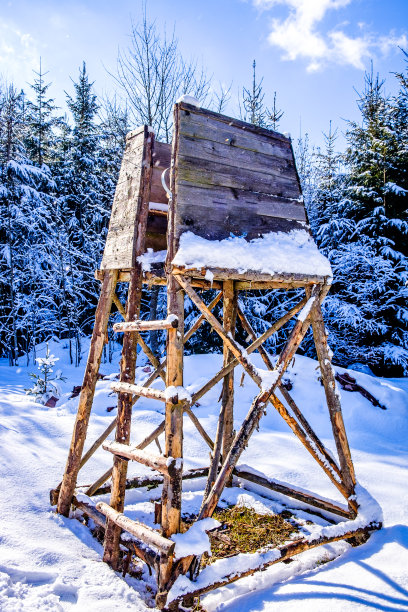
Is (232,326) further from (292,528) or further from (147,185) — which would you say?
(292,528)

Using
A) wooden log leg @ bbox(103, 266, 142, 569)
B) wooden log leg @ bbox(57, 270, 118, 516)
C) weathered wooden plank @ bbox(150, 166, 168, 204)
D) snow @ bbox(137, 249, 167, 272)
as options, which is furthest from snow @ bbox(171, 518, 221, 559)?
weathered wooden plank @ bbox(150, 166, 168, 204)

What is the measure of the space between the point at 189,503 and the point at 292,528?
3.95 ft

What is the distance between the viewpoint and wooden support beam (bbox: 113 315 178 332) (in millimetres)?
2982

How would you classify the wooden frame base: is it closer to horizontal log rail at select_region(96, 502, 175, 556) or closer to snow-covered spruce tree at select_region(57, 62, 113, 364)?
horizontal log rail at select_region(96, 502, 175, 556)

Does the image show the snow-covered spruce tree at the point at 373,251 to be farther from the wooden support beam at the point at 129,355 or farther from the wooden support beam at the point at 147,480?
the wooden support beam at the point at 129,355

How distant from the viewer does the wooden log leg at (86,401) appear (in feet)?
12.7

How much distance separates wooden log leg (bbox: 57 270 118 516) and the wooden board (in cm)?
25

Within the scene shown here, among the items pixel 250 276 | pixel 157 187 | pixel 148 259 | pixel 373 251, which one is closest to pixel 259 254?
pixel 250 276

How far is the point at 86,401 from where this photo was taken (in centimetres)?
405

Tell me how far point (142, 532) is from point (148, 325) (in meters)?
1.53

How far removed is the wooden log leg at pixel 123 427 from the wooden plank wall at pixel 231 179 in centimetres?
90

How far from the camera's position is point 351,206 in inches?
580

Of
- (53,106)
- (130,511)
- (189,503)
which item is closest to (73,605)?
(130,511)

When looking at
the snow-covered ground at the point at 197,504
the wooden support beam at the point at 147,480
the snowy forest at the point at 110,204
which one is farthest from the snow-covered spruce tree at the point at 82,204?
the wooden support beam at the point at 147,480
